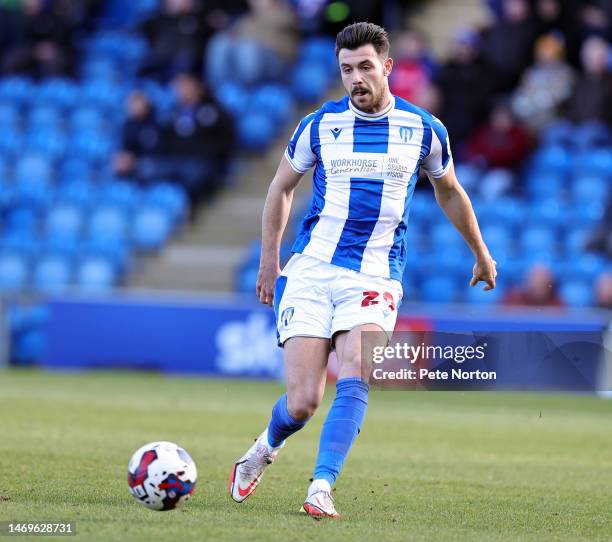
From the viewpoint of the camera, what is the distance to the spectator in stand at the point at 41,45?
2078cm

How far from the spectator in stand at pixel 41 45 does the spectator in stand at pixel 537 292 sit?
30.0 feet

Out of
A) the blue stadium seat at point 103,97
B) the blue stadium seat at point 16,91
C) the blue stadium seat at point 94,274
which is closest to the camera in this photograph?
the blue stadium seat at point 94,274

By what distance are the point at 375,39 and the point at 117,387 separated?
27.1 feet

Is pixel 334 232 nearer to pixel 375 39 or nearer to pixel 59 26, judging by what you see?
pixel 375 39

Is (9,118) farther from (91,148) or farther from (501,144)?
(501,144)

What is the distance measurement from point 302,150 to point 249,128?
12.9m

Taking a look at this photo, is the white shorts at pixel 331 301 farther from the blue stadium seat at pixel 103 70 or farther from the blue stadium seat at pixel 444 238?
the blue stadium seat at pixel 103 70

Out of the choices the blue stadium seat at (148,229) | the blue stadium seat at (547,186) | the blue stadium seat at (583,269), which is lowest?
the blue stadium seat at (583,269)

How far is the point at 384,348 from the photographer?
6133 mm

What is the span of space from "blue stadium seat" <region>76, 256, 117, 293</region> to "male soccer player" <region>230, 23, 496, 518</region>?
11.0 meters

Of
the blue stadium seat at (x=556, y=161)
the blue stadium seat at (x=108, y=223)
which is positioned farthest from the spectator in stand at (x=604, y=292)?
the blue stadium seat at (x=108, y=223)

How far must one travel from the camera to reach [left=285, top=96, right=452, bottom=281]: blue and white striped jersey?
6262 mm

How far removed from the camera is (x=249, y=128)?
1912cm

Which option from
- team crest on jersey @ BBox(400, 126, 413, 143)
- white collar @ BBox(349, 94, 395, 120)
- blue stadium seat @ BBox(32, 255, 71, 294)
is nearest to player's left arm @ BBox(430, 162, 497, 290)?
team crest on jersey @ BBox(400, 126, 413, 143)
